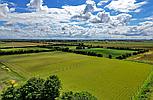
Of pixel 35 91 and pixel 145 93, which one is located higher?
pixel 35 91

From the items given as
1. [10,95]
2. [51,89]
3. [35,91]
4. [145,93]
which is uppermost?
[51,89]

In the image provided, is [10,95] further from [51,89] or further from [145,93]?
[145,93]

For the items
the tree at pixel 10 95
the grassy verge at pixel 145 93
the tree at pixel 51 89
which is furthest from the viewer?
the grassy verge at pixel 145 93

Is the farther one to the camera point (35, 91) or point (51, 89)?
point (51, 89)

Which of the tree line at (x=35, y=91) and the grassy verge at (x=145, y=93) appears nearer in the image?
the tree line at (x=35, y=91)

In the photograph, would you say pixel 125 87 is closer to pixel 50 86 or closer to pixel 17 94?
pixel 50 86

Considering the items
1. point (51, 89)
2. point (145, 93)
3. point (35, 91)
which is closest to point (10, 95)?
point (35, 91)

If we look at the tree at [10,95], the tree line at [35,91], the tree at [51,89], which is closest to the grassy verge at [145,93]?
the tree at [51,89]

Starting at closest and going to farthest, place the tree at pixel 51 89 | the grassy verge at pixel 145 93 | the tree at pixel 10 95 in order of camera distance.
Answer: the tree at pixel 10 95, the tree at pixel 51 89, the grassy verge at pixel 145 93

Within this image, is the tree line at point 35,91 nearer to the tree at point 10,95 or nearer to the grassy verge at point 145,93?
the tree at point 10,95

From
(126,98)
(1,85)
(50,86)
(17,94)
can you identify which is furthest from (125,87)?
(1,85)

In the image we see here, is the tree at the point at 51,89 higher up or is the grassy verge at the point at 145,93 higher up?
the tree at the point at 51,89
